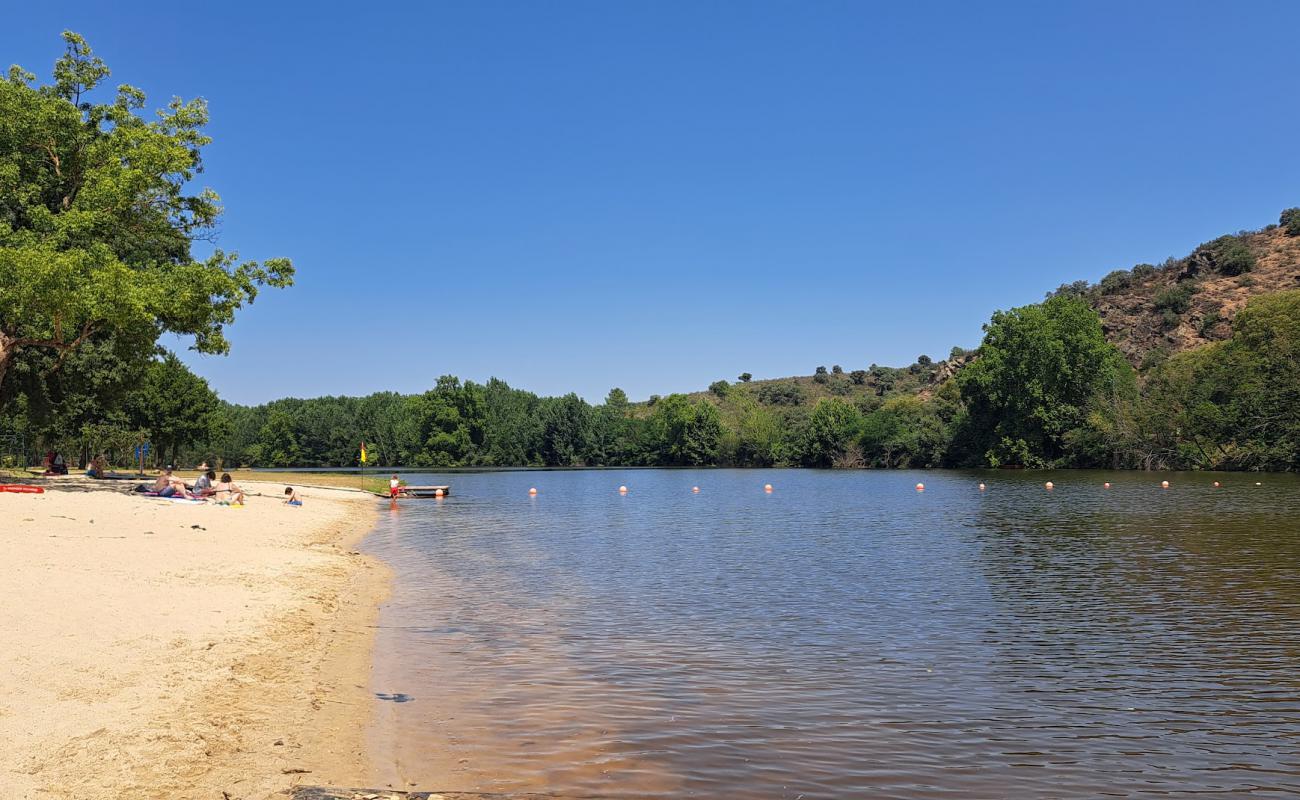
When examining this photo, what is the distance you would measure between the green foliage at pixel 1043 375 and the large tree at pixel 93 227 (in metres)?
81.1

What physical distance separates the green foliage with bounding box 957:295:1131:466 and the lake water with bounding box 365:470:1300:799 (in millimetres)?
71736

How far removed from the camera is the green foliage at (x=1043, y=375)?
301 feet

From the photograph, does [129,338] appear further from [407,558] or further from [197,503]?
[407,558]

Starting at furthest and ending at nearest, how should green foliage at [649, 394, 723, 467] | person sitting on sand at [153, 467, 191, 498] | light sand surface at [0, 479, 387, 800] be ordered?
1. green foliage at [649, 394, 723, 467]
2. person sitting on sand at [153, 467, 191, 498]
3. light sand surface at [0, 479, 387, 800]

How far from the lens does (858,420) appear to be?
134000 mm

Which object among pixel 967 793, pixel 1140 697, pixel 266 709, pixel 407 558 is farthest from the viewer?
pixel 407 558

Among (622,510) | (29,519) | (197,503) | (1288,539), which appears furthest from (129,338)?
(1288,539)

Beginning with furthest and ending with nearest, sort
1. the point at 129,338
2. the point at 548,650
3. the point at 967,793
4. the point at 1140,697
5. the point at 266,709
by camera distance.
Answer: the point at 129,338 → the point at 548,650 → the point at 1140,697 → the point at 266,709 → the point at 967,793

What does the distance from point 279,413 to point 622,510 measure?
127 metres

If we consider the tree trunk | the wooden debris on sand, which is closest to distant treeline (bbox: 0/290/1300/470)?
the tree trunk

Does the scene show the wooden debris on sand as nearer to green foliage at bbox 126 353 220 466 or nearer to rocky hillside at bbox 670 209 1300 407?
green foliage at bbox 126 353 220 466

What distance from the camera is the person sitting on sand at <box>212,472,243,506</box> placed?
32.2 meters

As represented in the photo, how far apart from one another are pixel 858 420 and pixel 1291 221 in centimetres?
6482

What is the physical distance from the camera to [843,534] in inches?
1208
